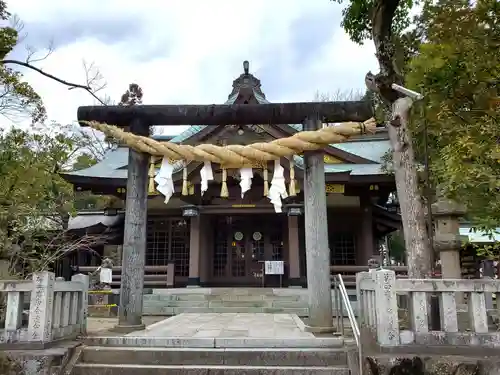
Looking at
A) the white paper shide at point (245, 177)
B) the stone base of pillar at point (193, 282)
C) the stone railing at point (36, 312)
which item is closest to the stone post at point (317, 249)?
the white paper shide at point (245, 177)

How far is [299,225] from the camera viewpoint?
15602mm

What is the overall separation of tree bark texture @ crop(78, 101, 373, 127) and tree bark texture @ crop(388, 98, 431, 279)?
1.91ft

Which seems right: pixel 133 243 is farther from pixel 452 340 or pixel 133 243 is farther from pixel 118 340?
pixel 452 340

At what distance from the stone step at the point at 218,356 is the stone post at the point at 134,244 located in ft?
3.76

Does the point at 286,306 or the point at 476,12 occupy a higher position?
the point at 476,12

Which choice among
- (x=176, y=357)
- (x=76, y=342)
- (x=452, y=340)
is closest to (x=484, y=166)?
(x=452, y=340)

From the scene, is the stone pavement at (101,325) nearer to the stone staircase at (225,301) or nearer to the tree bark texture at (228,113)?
the stone staircase at (225,301)

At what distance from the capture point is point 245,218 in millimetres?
15984

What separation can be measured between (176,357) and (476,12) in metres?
5.91

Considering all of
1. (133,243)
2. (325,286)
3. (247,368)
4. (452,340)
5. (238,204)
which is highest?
(238,204)

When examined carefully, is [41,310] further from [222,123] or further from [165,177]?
[222,123]

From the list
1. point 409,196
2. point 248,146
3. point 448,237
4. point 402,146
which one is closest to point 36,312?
point 248,146

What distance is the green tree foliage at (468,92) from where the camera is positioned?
5031 mm

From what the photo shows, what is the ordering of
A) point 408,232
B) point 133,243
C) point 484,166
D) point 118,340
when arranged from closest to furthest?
point 484,166 → point 118,340 → point 408,232 → point 133,243
